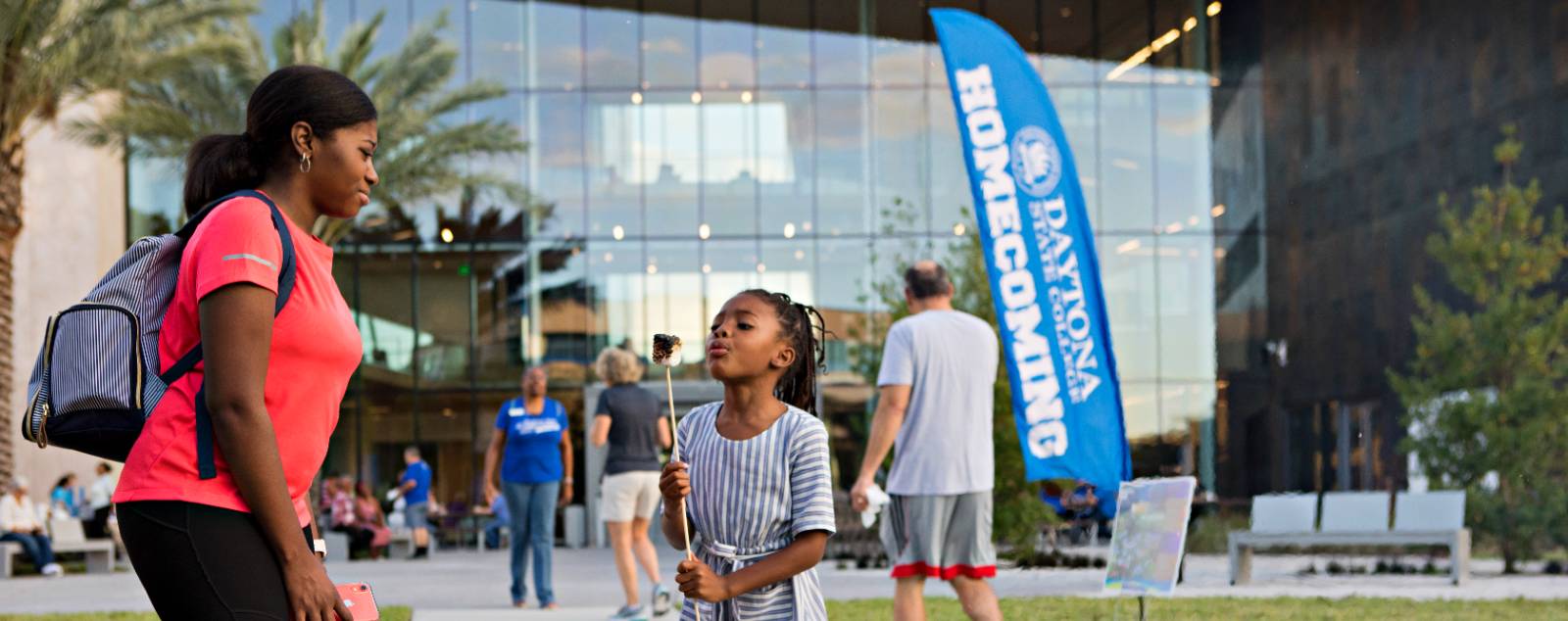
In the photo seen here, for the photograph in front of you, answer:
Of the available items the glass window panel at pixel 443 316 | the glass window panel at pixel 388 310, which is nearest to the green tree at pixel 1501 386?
the glass window panel at pixel 443 316

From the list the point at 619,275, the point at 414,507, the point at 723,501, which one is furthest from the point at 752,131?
the point at 723,501

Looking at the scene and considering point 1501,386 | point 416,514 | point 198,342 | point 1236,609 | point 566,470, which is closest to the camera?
point 198,342

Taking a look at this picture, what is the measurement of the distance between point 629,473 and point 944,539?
3.83 m

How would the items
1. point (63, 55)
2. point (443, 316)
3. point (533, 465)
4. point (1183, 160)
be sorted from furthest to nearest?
point (443, 316)
point (1183, 160)
point (63, 55)
point (533, 465)

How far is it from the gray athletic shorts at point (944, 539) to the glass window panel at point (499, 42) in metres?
25.5

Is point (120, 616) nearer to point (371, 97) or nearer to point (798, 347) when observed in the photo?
point (798, 347)

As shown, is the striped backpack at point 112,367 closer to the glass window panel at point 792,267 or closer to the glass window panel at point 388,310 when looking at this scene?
the glass window panel at point 792,267

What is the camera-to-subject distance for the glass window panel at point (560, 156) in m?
31.6

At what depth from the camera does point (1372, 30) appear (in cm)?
2864

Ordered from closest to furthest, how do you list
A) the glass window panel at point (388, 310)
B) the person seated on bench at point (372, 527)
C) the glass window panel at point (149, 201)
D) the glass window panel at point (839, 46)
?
1. the person seated on bench at point (372, 527)
2. the glass window panel at point (839, 46)
3. the glass window panel at point (388, 310)
4. the glass window panel at point (149, 201)

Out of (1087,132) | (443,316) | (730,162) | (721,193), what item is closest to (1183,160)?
(1087,132)

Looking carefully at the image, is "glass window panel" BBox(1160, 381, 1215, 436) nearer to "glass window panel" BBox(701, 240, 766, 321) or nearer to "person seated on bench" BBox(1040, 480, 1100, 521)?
"person seated on bench" BBox(1040, 480, 1100, 521)

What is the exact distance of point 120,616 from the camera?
11.6 m

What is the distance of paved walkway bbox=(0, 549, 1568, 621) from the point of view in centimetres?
1259
